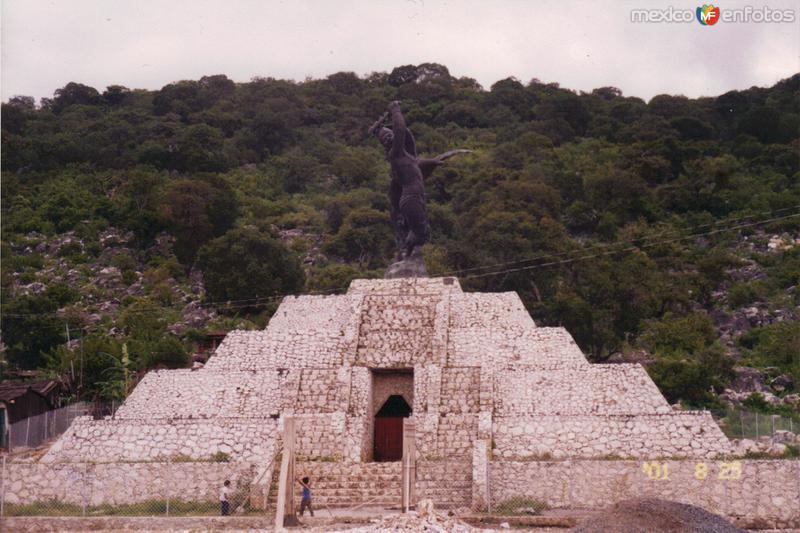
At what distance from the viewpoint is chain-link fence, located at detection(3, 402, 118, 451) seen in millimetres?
28750

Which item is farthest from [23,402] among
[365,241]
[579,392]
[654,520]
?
[365,241]

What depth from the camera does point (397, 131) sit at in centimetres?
3497

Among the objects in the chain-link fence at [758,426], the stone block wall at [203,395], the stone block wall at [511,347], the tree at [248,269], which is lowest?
the chain-link fence at [758,426]

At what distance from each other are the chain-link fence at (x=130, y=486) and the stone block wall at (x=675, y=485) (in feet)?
16.7

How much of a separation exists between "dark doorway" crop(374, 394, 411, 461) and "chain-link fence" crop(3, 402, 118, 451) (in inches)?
284

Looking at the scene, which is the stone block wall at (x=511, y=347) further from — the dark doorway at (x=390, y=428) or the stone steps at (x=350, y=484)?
the stone steps at (x=350, y=484)

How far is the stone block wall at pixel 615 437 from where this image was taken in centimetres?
2588

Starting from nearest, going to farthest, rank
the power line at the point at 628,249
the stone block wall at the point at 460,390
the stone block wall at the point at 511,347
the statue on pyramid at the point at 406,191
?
the stone block wall at the point at 460,390 → the stone block wall at the point at 511,347 → the statue on pyramid at the point at 406,191 → the power line at the point at 628,249

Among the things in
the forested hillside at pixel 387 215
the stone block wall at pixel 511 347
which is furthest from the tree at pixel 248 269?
the stone block wall at pixel 511 347

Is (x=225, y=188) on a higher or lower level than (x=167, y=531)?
higher

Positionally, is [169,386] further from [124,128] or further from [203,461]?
[124,128]

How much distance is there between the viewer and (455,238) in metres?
64.6

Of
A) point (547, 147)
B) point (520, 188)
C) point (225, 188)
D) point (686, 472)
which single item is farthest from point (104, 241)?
point (686, 472)

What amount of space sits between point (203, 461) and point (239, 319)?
27.1 meters
